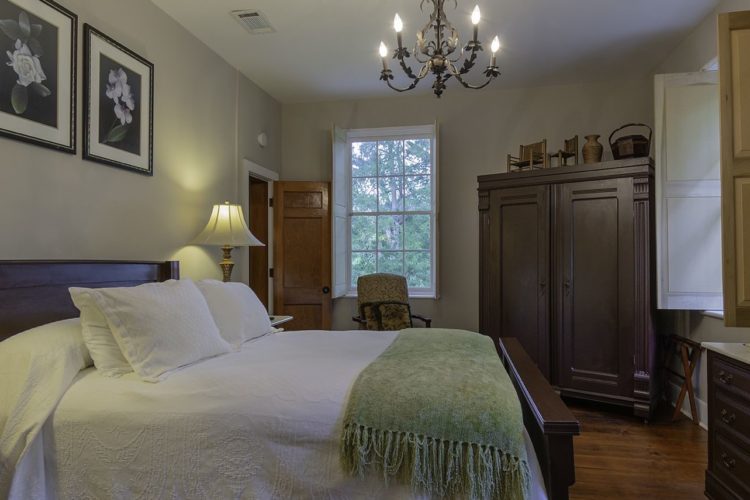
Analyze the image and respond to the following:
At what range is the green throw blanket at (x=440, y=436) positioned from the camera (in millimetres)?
1276

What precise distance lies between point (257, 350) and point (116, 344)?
613 mm

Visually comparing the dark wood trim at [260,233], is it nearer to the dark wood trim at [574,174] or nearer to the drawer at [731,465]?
the dark wood trim at [574,174]

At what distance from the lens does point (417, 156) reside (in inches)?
189

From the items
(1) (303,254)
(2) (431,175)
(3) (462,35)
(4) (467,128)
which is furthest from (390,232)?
(3) (462,35)

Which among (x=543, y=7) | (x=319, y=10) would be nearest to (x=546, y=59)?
(x=543, y=7)

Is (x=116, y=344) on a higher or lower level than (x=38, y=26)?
lower

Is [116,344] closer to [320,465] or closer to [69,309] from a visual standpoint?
[69,309]

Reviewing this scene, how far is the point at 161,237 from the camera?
304cm

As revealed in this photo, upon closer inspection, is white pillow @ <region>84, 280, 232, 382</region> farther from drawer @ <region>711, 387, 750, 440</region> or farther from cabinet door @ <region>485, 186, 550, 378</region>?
cabinet door @ <region>485, 186, 550, 378</region>

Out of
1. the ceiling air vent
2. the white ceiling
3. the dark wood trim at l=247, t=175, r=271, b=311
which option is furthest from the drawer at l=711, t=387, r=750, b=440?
the dark wood trim at l=247, t=175, r=271, b=311

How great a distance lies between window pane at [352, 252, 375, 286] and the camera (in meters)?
4.93

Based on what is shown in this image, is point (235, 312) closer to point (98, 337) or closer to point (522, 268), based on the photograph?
point (98, 337)

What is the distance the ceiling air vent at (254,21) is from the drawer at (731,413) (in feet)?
11.6

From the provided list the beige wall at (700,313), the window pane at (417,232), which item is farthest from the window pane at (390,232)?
the beige wall at (700,313)
